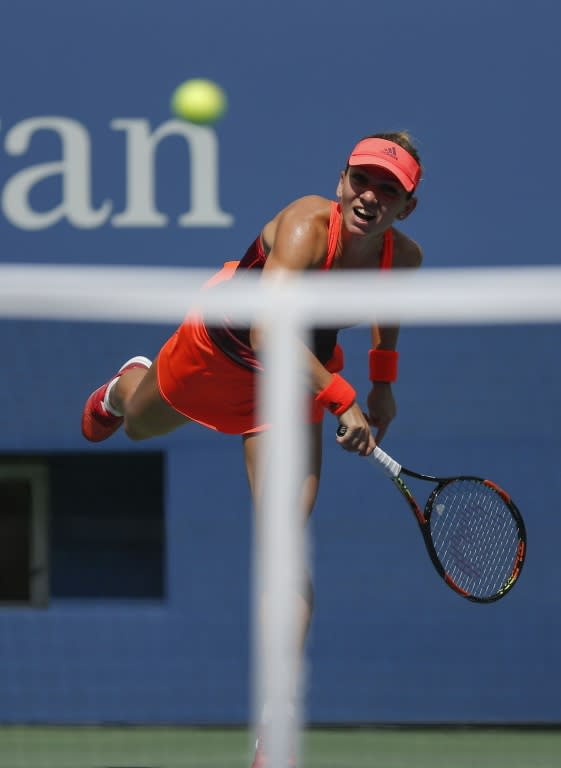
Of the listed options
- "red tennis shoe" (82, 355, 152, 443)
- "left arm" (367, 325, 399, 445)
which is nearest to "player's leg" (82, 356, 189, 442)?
"red tennis shoe" (82, 355, 152, 443)

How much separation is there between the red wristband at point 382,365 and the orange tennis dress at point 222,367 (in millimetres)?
94

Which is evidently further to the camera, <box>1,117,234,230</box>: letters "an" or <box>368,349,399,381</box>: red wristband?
<box>1,117,234,230</box>: letters "an"

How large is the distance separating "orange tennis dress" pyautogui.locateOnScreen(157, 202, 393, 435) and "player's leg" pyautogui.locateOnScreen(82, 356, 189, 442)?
0.08 meters

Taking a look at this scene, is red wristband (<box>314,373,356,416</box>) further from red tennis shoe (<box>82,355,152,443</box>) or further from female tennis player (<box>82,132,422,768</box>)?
red tennis shoe (<box>82,355,152,443</box>)

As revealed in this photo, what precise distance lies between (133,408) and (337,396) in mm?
972

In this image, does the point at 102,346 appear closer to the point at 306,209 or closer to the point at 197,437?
the point at 197,437

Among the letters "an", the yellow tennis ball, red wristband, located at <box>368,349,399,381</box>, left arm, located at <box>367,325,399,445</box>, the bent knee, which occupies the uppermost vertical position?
the yellow tennis ball

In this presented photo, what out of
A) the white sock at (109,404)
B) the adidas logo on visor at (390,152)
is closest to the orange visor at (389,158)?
the adidas logo on visor at (390,152)

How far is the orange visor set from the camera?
4.07m

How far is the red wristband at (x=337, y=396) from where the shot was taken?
392 cm

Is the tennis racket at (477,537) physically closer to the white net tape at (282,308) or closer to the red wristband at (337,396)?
the red wristband at (337,396)

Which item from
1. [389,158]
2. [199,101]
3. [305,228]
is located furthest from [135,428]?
[199,101]

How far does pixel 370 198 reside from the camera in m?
4.09

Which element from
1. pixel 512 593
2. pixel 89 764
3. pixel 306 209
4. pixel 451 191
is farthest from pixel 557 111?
pixel 89 764
